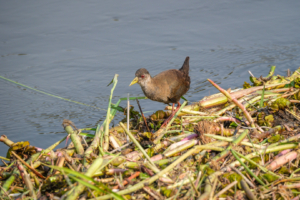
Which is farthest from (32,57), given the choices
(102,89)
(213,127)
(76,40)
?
(213,127)

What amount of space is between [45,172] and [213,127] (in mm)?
1462

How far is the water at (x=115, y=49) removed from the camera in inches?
176

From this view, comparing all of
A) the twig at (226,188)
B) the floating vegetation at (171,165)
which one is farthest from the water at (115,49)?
the twig at (226,188)

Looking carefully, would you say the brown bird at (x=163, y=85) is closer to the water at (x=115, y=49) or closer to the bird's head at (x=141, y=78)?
the bird's head at (x=141, y=78)

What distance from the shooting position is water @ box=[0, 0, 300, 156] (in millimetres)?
4480

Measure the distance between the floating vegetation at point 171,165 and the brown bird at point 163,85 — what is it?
923mm

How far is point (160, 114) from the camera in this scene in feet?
10.8

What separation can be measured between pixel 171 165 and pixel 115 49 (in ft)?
15.5

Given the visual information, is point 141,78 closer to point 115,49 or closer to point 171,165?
point 171,165

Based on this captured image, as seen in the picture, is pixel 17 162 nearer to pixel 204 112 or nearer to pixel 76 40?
pixel 204 112

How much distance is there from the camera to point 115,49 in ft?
20.9

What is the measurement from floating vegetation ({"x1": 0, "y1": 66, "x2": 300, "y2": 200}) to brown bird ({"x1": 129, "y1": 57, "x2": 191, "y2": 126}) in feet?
3.03

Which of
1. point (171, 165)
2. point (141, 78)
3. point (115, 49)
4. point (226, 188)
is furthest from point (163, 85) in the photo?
point (115, 49)

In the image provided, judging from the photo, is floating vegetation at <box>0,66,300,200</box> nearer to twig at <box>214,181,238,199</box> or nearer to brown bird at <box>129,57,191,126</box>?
twig at <box>214,181,238,199</box>
